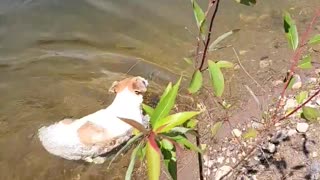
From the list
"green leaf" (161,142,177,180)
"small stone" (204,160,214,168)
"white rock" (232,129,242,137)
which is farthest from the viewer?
"white rock" (232,129,242,137)

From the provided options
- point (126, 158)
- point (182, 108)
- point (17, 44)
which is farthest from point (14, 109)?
point (182, 108)

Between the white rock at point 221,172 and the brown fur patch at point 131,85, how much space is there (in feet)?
3.30

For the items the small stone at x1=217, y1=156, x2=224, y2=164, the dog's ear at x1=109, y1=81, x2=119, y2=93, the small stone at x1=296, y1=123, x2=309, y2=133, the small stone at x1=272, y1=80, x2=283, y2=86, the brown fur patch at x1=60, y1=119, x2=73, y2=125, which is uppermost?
the small stone at x1=272, y1=80, x2=283, y2=86

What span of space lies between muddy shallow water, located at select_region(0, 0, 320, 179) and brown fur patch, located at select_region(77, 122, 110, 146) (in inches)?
7.5

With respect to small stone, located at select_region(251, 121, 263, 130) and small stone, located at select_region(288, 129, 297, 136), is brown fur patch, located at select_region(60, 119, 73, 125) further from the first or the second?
small stone, located at select_region(288, 129, 297, 136)

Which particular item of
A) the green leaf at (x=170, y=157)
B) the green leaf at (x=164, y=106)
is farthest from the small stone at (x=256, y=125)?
the green leaf at (x=164, y=106)

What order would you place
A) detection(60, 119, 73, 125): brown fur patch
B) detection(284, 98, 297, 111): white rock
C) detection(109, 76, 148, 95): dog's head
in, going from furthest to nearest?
detection(109, 76, 148, 95): dog's head → detection(60, 119, 73, 125): brown fur patch → detection(284, 98, 297, 111): white rock

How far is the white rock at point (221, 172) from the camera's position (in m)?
3.25

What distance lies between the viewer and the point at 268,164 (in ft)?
10.5

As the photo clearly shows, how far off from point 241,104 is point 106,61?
1.39 meters

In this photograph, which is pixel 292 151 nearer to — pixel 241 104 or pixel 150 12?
pixel 241 104

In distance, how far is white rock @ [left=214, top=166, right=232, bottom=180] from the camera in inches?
128

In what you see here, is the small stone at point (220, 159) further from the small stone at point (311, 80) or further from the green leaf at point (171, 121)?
the green leaf at point (171, 121)

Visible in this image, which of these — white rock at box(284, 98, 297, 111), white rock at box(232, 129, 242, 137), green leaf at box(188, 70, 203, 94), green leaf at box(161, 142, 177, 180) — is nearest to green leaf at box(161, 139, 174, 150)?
green leaf at box(161, 142, 177, 180)
